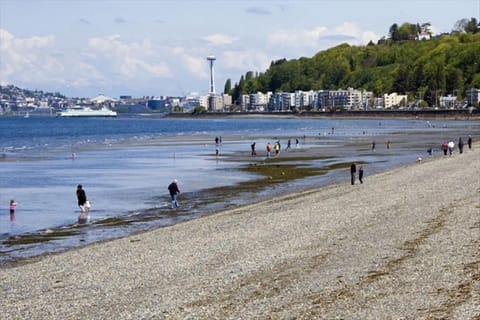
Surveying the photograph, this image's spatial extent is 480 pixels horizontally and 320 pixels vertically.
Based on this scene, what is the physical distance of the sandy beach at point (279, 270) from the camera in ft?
44.5

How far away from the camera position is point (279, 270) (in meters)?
16.6

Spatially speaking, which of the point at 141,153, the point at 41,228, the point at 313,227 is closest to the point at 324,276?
the point at 313,227

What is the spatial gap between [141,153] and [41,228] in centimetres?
4226

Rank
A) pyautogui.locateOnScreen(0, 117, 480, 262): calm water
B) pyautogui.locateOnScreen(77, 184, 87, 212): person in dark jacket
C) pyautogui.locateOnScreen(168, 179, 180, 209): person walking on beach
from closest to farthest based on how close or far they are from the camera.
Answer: pyautogui.locateOnScreen(0, 117, 480, 262): calm water, pyautogui.locateOnScreen(77, 184, 87, 212): person in dark jacket, pyautogui.locateOnScreen(168, 179, 180, 209): person walking on beach

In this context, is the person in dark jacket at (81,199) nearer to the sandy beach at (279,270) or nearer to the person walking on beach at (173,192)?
the person walking on beach at (173,192)

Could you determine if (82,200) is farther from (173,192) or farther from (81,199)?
(173,192)

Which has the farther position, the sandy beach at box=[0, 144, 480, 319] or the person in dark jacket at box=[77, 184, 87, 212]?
the person in dark jacket at box=[77, 184, 87, 212]

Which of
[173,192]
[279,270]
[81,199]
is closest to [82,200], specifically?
[81,199]

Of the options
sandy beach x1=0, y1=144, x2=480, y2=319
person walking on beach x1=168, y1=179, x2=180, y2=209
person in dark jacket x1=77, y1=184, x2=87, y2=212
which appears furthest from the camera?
person walking on beach x1=168, y1=179, x2=180, y2=209

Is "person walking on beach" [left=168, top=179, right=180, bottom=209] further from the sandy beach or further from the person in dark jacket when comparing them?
the sandy beach

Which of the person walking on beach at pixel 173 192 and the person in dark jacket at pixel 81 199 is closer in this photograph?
the person in dark jacket at pixel 81 199

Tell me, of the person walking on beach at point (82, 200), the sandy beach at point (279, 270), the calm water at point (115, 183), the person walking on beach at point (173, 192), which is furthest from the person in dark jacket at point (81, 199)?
the sandy beach at point (279, 270)

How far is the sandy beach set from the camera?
13.6m

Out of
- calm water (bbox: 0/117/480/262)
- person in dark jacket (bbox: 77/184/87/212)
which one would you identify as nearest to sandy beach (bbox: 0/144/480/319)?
calm water (bbox: 0/117/480/262)
